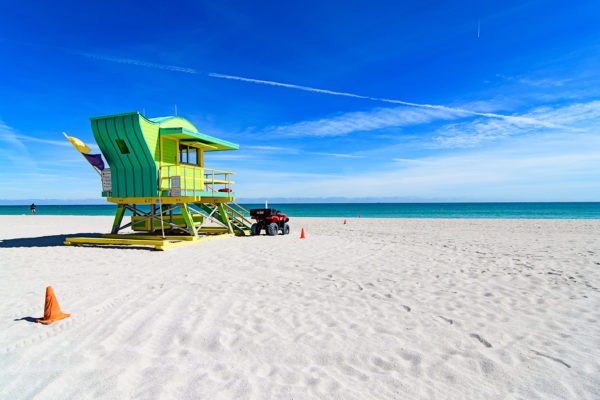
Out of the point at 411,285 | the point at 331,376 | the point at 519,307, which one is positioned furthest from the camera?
the point at 411,285

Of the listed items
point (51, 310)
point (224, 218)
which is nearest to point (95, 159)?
point (224, 218)

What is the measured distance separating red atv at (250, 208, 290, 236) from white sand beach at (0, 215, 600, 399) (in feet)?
25.2

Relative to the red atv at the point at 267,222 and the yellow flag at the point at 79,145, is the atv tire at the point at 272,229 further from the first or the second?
the yellow flag at the point at 79,145

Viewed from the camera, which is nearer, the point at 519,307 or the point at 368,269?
the point at 519,307

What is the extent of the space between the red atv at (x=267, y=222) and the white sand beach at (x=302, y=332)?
7688mm

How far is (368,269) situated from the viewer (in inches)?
329

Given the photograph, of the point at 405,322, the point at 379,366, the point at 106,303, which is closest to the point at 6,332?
the point at 106,303

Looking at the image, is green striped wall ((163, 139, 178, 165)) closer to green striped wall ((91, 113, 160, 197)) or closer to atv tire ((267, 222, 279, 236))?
green striped wall ((91, 113, 160, 197))

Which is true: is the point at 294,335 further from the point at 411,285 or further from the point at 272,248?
the point at 272,248

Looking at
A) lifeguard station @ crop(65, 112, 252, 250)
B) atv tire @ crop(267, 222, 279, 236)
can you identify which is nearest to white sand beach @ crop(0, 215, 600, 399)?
lifeguard station @ crop(65, 112, 252, 250)

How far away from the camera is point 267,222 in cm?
1677

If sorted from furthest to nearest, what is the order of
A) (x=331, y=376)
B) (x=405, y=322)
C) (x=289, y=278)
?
(x=289, y=278) → (x=405, y=322) → (x=331, y=376)

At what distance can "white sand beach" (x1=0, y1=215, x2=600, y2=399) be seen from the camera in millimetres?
3188

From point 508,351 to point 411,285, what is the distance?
2945 millimetres
